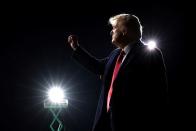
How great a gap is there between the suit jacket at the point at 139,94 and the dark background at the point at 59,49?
7.76 ft

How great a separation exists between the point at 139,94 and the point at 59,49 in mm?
2542

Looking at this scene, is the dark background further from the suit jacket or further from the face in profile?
the suit jacket

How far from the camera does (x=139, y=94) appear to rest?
1.81m

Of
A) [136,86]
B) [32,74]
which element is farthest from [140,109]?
[32,74]

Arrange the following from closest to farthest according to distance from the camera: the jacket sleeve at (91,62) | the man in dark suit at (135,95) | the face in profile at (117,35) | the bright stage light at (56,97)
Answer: the man in dark suit at (135,95) < the face in profile at (117,35) < the jacket sleeve at (91,62) < the bright stage light at (56,97)

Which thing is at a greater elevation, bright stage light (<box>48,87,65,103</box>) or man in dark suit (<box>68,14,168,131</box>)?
bright stage light (<box>48,87,65,103</box>)

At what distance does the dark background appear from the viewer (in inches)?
159

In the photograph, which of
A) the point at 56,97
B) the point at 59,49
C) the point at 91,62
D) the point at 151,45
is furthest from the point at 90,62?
the point at 59,49

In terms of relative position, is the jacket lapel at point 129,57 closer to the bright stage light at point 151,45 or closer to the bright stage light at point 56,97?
the bright stage light at point 151,45

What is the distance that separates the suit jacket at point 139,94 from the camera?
1793 millimetres

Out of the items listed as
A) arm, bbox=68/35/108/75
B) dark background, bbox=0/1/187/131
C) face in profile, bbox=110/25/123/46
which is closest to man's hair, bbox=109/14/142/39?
face in profile, bbox=110/25/123/46

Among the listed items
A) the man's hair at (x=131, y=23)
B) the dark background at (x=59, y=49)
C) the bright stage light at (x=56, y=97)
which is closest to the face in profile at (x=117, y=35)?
the man's hair at (x=131, y=23)

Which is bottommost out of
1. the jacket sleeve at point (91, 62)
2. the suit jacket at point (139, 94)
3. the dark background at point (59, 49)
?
the suit jacket at point (139, 94)

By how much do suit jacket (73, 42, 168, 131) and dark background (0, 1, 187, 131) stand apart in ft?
7.76
